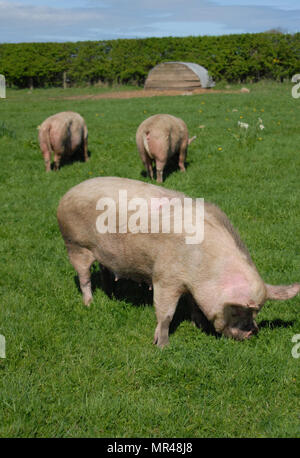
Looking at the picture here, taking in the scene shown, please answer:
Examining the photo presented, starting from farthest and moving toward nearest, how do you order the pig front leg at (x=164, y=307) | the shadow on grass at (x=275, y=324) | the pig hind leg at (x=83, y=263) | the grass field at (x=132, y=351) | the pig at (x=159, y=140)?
the pig at (x=159, y=140), the pig hind leg at (x=83, y=263), the shadow on grass at (x=275, y=324), the pig front leg at (x=164, y=307), the grass field at (x=132, y=351)

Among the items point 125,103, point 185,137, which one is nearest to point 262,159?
point 185,137

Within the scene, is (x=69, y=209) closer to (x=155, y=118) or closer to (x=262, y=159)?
(x=155, y=118)

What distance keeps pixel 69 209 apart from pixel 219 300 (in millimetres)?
1793

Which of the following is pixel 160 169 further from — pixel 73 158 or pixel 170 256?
pixel 170 256

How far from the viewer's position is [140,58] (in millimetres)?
27188

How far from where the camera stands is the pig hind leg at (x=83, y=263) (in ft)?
15.3

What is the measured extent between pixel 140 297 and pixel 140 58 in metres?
24.8

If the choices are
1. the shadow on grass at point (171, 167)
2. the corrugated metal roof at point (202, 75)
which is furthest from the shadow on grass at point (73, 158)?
the corrugated metal roof at point (202, 75)

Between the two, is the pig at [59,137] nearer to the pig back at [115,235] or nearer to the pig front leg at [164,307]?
the pig back at [115,235]

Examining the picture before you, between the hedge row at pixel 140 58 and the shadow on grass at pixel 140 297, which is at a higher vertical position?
the hedge row at pixel 140 58

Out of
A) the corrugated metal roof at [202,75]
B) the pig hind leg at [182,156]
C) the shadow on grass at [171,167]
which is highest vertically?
the corrugated metal roof at [202,75]

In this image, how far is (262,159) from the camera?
978 centimetres

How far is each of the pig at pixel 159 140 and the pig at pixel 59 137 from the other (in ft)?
6.49

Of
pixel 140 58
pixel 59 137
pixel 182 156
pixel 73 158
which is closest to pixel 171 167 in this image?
pixel 182 156
